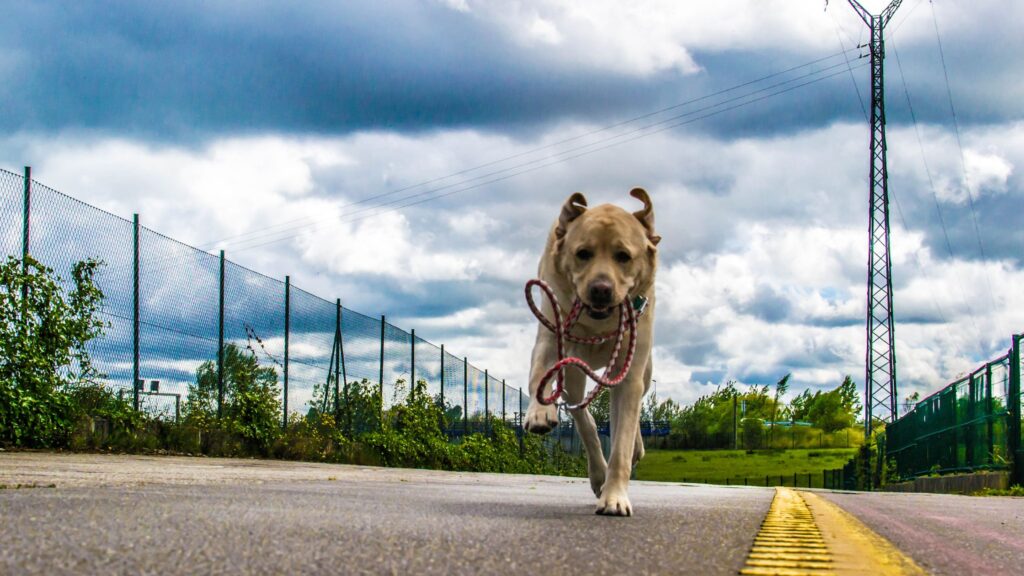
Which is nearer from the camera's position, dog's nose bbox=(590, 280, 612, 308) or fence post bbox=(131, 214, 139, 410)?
dog's nose bbox=(590, 280, 612, 308)

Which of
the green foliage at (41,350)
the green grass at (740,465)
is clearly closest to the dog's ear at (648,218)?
the green foliage at (41,350)

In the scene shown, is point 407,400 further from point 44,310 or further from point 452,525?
point 452,525

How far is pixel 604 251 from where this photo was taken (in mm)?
5324

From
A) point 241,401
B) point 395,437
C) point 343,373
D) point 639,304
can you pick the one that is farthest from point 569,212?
point 395,437

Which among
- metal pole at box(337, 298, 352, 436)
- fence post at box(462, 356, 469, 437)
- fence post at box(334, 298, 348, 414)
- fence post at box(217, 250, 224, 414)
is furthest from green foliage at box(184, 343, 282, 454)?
fence post at box(462, 356, 469, 437)

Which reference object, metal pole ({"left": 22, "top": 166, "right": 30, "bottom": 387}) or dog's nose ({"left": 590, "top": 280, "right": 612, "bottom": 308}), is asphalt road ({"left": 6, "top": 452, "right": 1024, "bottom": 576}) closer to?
dog's nose ({"left": 590, "top": 280, "right": 612, "bottom": 308})

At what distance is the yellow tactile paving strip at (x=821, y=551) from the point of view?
279cm

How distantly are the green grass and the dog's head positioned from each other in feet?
239

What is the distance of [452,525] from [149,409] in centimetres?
1218

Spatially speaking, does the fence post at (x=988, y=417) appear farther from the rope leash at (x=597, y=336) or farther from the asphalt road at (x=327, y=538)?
the asphalt road at (x=327, y=538)

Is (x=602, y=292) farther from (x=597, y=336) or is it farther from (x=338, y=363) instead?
(x=338, y=363)

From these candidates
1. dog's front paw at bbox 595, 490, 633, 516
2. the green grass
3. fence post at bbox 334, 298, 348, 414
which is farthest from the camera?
the green grass

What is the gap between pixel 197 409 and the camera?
15.4 metres

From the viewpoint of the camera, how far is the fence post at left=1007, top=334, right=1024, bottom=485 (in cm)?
1627
